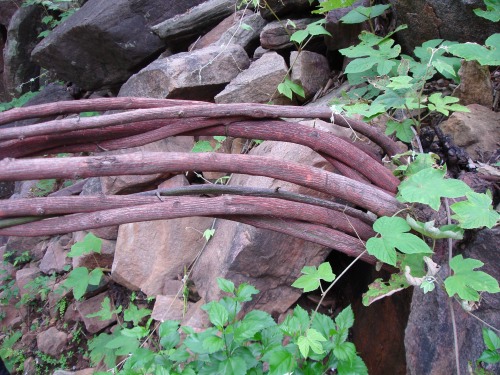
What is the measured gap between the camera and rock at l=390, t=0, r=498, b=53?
239 cm

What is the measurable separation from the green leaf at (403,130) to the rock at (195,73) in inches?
57.3

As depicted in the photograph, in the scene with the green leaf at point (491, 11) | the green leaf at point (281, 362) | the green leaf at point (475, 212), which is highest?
the green leaf at point (491, 11)

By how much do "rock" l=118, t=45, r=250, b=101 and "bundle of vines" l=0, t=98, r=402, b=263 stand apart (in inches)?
51.7

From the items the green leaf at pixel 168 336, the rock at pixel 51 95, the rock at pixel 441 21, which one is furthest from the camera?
the rock at pixel 51 95

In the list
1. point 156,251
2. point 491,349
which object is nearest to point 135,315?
point 156,251

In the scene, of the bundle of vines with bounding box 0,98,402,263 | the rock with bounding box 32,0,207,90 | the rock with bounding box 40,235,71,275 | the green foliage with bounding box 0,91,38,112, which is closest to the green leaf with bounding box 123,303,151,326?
the bundle of vines with bounding box 0,98,402,263

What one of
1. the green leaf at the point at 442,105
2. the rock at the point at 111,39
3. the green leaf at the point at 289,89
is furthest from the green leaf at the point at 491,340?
the rock at the point at 111,39

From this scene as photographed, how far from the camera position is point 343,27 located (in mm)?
2850

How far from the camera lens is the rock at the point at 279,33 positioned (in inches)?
124

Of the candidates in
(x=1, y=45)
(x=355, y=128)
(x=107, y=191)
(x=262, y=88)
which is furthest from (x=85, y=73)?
(x=1, y=45)

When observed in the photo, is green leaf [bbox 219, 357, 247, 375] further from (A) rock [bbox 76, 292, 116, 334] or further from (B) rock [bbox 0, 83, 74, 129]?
(B) rock [bbox 0, 83, 74, 129]

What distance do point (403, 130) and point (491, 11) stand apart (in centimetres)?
72

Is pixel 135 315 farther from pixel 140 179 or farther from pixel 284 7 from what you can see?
pixel 284 7

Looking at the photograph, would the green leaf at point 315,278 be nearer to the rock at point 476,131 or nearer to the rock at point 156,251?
the rock at point 476,131
